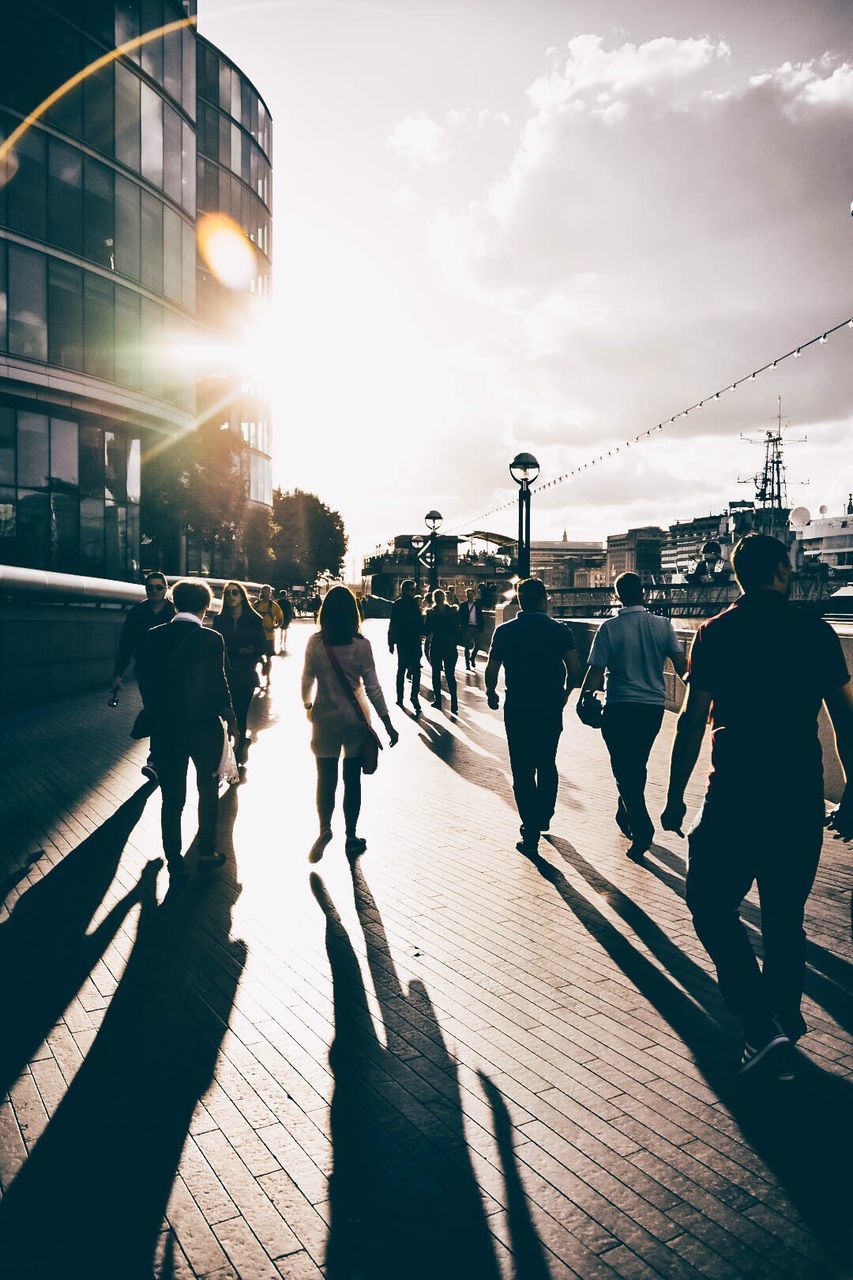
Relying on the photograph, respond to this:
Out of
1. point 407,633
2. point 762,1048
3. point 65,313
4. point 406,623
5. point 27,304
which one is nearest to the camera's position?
point 762,1048

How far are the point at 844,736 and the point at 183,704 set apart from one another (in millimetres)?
3903

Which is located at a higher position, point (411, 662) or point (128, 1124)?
point (411, 662)

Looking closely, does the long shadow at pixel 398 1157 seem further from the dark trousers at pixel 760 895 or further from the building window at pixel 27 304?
the building window at pixel 27 304

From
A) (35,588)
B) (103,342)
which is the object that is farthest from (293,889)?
(103,342)

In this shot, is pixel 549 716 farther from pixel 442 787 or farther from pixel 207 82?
pixel 207 82

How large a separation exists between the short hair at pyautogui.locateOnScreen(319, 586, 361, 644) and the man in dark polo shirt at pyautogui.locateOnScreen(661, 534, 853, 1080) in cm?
339

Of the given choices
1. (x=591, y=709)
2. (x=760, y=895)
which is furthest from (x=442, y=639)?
(x=760, y=895)

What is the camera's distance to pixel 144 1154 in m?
2.93

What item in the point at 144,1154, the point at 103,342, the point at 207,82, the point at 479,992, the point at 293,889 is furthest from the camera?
the point at 207,82

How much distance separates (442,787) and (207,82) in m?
48.6

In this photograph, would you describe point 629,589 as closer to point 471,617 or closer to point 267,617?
point 267,617

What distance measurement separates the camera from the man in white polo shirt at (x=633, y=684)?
6.58m

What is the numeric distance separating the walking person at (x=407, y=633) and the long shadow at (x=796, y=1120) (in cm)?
1008

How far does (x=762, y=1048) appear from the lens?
3.24 metres
